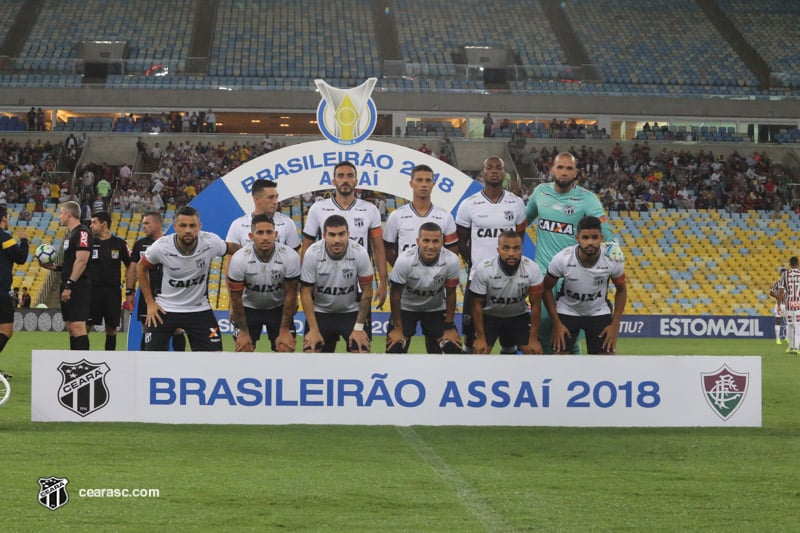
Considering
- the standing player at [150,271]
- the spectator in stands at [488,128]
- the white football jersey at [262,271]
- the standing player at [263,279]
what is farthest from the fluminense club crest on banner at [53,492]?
the spectator in stands at [488,128]

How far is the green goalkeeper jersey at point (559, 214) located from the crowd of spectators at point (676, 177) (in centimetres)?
2454

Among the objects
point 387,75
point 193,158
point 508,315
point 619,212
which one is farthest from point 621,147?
point 508,315

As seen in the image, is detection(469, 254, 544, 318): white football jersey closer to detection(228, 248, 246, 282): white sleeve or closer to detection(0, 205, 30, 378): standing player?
detection(228, 248, 246, 282): white sleeve

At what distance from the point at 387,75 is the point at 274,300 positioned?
32.2 metres

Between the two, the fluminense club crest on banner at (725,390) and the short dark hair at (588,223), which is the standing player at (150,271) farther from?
the fluminense club crest on banner at (725,390)

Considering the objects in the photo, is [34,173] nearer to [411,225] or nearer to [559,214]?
[411,225]

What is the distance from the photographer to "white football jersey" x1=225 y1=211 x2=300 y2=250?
11227 mm

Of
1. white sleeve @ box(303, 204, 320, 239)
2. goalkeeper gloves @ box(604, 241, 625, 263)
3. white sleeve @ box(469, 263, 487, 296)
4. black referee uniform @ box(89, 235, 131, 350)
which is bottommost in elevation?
black referee uniform @ box(89, 235, 131, 350)

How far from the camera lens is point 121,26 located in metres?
45.2

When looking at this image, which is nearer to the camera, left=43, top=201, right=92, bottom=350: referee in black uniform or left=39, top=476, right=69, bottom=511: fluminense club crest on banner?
left=39, top=476, right=69, bottom=511: fluminense club crest on banner

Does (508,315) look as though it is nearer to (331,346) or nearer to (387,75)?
(331,346)

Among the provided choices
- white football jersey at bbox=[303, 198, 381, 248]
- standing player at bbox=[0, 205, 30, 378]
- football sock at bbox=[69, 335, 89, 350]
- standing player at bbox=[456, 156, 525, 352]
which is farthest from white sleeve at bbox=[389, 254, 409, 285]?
football sock at bbox=[69, 335, 89, 350]

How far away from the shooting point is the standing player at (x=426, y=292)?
9.80 metres

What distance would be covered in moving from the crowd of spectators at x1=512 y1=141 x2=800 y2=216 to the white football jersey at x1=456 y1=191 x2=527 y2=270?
Answer: 24364 mm
